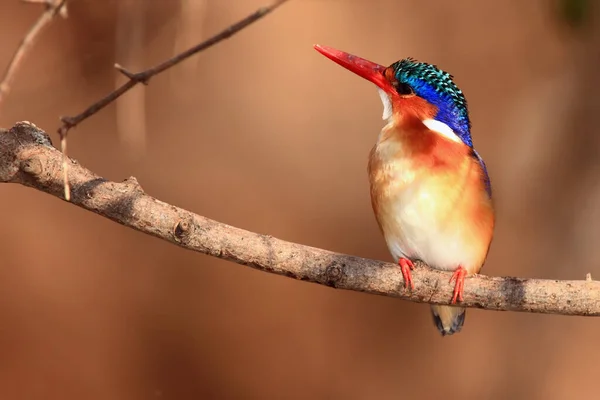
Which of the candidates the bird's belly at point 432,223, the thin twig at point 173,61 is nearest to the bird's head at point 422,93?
the bird's belly at point 432,223

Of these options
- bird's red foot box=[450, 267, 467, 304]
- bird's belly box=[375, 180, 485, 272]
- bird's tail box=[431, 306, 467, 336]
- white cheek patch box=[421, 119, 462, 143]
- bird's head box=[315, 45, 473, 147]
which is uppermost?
bird's head box=[315, 45, 473, 147]

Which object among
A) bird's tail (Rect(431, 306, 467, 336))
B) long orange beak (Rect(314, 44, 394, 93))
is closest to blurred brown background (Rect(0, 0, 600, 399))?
bird's tail (Rect(431, 306, 467, 336))

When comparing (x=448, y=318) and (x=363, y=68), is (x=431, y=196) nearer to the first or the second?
(x=363, y=68)

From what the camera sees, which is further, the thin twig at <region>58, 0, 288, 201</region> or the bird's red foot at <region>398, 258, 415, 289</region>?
the bird's red foot at <region>398, 258, 415, 289</region>

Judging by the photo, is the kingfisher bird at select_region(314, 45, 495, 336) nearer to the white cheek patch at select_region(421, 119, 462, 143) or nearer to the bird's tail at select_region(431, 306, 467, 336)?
the white cheek patch at select_region(421, 119, 462, 143)

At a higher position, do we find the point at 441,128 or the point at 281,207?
the point at 281,207

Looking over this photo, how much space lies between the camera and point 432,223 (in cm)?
179

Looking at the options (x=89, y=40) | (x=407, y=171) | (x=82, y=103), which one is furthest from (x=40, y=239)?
(x=407, y=171)

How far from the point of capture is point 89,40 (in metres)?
3.33

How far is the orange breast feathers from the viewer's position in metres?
1.76

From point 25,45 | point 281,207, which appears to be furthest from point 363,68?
point 281,207

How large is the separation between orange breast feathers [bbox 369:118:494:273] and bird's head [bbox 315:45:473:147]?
0.04 metres

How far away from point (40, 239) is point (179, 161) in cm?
66

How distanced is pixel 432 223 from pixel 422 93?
318 mm
